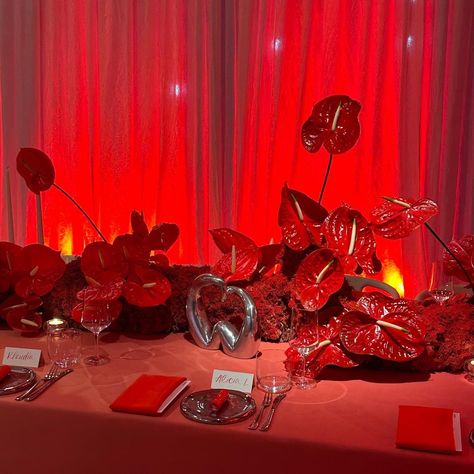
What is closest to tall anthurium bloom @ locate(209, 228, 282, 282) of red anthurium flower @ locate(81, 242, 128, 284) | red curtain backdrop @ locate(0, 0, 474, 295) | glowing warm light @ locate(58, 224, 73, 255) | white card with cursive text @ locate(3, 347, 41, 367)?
red anthurium flower @ locate(81, 242, 128, 284)

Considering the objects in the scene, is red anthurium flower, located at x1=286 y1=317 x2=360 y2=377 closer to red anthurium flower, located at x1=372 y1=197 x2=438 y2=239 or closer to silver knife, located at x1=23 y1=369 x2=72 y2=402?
red anthurium flower, located at x1=372 y1=197 x2=438 y2=239

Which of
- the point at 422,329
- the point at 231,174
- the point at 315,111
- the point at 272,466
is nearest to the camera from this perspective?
the point at 272,466

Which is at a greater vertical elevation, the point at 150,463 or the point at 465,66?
the point at 465,66

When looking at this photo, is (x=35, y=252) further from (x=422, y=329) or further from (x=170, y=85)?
(x=170, y=85)

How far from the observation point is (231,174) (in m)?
3.39

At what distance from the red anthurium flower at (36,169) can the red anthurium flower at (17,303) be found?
306 mm

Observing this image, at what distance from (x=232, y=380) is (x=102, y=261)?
0.52m

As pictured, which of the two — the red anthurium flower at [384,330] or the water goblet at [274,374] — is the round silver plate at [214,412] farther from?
the red anthurium flower at [384,330]

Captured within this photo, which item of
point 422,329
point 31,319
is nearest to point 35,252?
point 31,319

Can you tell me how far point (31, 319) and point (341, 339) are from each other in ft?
2.79

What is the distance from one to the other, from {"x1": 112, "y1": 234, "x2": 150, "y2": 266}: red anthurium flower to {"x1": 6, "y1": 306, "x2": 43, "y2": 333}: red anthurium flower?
301mm

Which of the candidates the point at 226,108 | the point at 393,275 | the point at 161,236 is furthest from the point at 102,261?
the point at 393,275

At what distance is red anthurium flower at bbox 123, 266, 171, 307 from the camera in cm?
155

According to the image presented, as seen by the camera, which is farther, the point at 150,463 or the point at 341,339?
the point at 341,339
